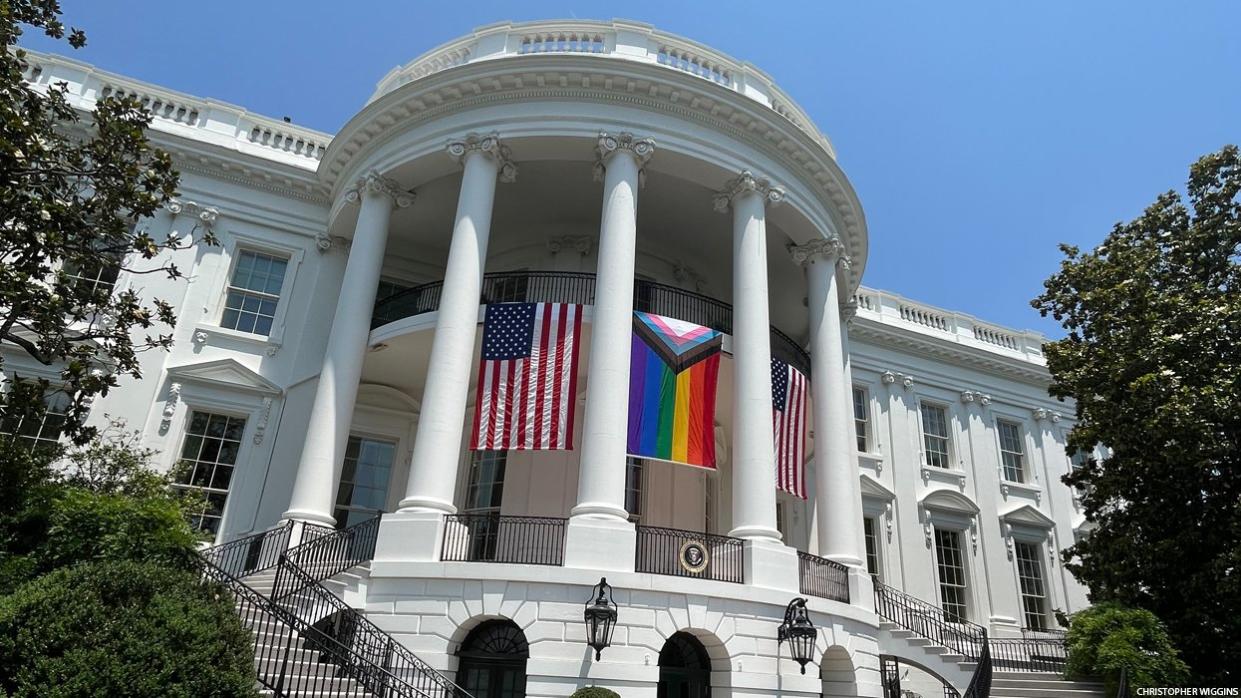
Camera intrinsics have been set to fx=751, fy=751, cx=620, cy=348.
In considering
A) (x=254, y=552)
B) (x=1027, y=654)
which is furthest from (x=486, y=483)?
(x=1027, y=654)

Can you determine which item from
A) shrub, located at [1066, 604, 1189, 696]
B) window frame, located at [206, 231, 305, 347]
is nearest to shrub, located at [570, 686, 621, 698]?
shrub, located at [1066, 604, 1189, 696]

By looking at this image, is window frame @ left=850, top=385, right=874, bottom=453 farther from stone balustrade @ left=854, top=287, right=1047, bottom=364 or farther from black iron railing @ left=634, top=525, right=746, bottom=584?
black iron railing @ left=634, top=525, right=746, bottom=584

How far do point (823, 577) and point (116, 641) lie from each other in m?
10.8

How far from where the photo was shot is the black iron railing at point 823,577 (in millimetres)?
13266

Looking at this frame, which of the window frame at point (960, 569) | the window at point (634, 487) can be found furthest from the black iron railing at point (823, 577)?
the window frame at point (960, 569)

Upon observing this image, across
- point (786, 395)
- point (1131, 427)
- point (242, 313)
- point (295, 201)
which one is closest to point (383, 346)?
point (242, 313)

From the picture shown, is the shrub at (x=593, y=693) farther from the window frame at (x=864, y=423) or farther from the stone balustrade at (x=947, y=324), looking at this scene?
the stone balustrade at (x=947, y=324)

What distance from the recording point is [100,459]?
13086mm

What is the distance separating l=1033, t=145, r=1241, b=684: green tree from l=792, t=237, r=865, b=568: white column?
5.12m

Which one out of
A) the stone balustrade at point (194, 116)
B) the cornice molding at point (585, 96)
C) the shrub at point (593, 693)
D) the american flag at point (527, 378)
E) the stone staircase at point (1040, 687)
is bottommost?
the shrub at point (593, 693)

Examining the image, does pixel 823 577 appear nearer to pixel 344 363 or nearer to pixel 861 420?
pixel 344 363

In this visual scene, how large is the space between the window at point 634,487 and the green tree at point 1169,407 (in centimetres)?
958

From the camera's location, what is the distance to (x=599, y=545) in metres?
11.1

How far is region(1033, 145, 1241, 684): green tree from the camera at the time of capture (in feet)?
45.9
